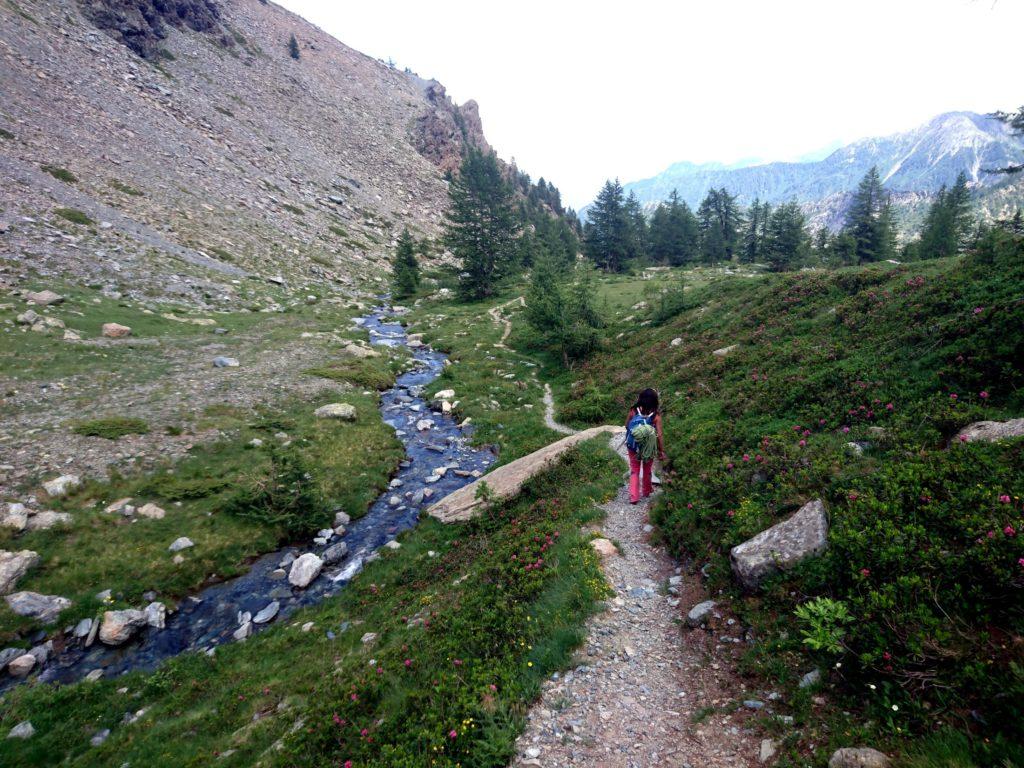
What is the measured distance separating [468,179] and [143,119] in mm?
46577

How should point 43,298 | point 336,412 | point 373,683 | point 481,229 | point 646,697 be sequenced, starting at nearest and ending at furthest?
point 646,697
point 373,683
point 336,412
point 43,298
point 481,229

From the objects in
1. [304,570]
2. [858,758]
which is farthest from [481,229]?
[858,758]

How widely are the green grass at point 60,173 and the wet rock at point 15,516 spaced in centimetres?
4544

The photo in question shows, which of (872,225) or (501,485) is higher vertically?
(872,225)

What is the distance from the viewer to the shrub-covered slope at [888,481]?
471cm

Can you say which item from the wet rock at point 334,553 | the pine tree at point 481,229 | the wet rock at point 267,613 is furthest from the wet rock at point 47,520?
the pine tree at point 481,229

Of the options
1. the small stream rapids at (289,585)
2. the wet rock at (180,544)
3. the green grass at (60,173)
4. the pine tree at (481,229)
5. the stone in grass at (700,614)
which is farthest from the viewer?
the pine tree at (481,229)

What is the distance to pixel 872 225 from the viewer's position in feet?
174

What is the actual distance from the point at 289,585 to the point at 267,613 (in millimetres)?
1104

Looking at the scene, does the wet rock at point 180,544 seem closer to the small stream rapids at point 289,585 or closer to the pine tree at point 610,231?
the small stream rapids at point 289,585

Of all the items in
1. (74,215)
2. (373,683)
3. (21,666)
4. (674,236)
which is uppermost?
(674,236)

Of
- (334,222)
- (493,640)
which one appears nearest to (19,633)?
(493,640)

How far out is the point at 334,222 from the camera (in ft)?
226

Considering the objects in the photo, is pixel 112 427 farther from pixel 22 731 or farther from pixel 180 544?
pixel 22 731
